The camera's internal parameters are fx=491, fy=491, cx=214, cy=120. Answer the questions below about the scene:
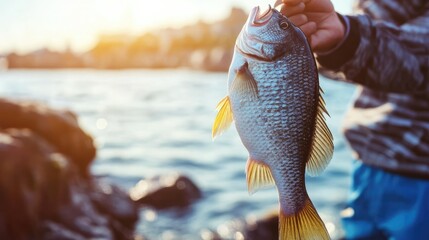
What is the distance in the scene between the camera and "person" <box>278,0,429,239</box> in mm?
2625

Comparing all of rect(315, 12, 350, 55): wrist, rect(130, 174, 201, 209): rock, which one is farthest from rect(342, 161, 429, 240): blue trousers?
rect(130, 174, 201, 209): rock

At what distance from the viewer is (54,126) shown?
10.9 meters

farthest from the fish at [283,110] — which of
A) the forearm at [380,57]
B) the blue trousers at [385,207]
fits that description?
→ the blue trousers at [385,207]

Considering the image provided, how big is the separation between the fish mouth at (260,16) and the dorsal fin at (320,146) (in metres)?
0.41

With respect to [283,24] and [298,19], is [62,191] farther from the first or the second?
[283,24]

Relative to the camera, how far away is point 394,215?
3578 millimetres

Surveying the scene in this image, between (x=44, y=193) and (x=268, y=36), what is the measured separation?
6.09 metres

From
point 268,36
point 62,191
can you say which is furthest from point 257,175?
point 62,191

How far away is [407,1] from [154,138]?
17.3 meters

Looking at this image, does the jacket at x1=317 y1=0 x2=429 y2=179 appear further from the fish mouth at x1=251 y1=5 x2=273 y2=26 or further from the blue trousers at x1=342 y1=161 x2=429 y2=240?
the fish mouth at x1=251 y1=5 x2=273 y2=26

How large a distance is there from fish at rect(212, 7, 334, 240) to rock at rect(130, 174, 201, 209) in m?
9.21

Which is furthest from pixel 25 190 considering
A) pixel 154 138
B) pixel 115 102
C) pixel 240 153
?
pixel 115 102

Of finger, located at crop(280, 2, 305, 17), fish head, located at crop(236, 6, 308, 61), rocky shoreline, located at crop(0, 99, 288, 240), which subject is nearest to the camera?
fish head, located at crop(236, 6, 308, 61)

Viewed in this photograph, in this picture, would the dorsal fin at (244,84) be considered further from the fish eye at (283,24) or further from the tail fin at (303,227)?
the tail fin at (303,227)
